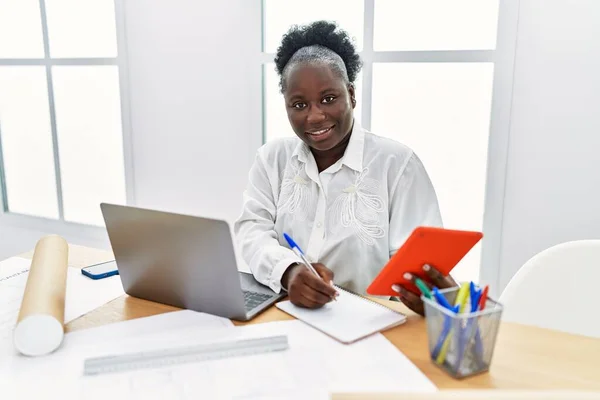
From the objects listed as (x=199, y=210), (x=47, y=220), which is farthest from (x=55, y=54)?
(x=199, y=210)

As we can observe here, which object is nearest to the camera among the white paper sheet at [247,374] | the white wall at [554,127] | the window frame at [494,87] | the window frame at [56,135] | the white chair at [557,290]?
the white paper sheet at [247,374]

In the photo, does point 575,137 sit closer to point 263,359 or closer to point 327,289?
point 327,289

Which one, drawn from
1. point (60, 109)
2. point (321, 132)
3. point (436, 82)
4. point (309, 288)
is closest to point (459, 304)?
point (309, 288)

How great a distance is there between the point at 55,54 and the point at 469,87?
6.78 feet

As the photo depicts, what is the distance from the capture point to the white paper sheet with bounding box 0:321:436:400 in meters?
0.74

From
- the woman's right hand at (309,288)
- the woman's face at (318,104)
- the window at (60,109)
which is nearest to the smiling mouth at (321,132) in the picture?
the woman's face at (318,104)

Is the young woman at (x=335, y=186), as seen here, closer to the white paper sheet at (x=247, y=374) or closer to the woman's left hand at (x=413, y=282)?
the woman's left hand at (x=413, y=282)

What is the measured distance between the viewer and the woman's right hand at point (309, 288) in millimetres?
992

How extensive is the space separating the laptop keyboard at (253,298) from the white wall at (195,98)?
114 centimetres

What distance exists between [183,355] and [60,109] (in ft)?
7.54

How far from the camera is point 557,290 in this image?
1.11 metres

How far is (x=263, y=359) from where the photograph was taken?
83 cm

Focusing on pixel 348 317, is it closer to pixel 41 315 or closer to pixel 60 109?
pixel 41 315

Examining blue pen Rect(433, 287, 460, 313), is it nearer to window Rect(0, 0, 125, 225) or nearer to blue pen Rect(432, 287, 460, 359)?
blue pen Rect(432, 287, 460, 359)
